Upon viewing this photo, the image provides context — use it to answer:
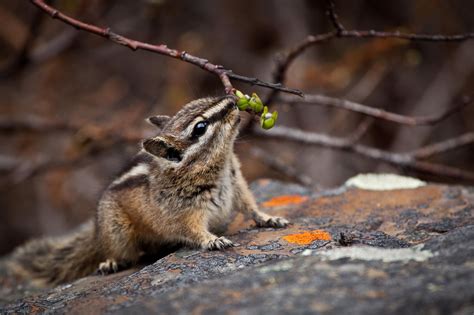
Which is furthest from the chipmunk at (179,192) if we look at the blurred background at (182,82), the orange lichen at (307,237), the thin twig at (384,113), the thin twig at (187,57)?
the blurred background at (182,82)

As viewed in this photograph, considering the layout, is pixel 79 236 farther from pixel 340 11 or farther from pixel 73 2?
pixel 340 11

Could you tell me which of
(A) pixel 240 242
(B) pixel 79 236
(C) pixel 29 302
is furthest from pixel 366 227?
(B) pixel 79 236

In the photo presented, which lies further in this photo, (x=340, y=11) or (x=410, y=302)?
(x=340, y=11)

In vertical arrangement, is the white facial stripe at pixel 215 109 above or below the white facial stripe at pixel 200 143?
above

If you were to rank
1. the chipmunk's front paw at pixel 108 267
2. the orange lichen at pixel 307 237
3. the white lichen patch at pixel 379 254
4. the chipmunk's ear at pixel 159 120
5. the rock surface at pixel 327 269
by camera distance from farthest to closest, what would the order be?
the chipmunk's ear at pixel 159 120 < the chipmunk's front paw at pixel 108 267 < the orange lichen at pixel 307 237 < the white lichen patch at pixel 379 254 < the rock surface at pixel 327 269

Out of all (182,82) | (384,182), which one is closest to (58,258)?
(384,182)

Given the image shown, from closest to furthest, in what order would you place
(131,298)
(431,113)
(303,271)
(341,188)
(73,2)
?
(303,271), (131,298), (341,188), (73,2), (431,113)

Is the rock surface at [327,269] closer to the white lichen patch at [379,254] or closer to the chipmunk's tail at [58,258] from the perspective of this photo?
the white lichen patch at [379,254]
